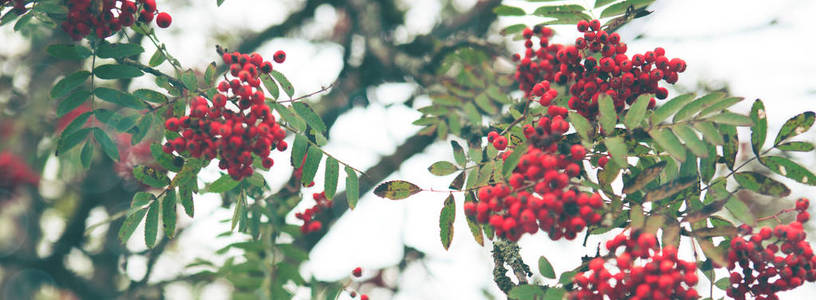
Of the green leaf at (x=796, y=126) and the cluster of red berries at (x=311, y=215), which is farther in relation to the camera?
the cluster of red berries at (x=311, y=215)

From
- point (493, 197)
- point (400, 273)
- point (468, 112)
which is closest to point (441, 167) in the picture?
point (493, 197)

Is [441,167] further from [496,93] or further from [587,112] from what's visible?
[496,93]

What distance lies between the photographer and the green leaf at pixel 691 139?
1.58 meters

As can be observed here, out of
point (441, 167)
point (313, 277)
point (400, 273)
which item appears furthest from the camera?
point (400, 273)

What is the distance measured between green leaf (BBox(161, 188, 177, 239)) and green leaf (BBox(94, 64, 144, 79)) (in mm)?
515

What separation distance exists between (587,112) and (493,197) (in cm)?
57

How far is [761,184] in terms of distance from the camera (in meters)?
1.71

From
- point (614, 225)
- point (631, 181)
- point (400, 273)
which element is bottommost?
point (400, 273)

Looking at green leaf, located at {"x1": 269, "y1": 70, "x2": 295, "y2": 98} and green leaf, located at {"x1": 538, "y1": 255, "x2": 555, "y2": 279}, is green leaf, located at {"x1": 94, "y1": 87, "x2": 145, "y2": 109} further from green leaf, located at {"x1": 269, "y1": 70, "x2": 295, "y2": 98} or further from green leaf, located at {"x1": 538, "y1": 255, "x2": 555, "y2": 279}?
green leaf, located at {"x1": 538, "y1": 255, "x2": 555, "y2": 279}

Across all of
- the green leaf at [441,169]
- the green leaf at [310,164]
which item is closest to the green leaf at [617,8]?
the green leaf at [441,169]

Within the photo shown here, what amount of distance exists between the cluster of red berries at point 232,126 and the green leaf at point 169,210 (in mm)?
258

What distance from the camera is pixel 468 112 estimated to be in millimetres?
3090

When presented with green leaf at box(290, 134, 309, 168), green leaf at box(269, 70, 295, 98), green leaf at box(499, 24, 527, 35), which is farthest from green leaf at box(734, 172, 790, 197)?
green leaf at box(269, 70, 295, 98)

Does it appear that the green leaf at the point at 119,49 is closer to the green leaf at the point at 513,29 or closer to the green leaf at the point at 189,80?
the green leaf at the point at 189,80
